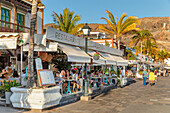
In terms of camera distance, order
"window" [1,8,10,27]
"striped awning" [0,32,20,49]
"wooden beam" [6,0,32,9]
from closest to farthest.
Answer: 1. "striped awning" [0,32,20,49]
2. "window" [1,8,10,27]
3. "wooden beam" [6,0,32,9]

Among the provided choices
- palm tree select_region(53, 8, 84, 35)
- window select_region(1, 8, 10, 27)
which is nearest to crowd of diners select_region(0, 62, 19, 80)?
window select_region(1, 8, 10, 27)

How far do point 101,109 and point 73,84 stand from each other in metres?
4.10

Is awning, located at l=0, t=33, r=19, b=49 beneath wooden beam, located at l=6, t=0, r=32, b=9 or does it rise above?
beneath

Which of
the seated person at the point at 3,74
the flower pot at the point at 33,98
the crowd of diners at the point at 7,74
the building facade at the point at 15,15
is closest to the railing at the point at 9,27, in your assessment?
the building facade at the point at 15,15

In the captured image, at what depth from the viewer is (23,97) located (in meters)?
8.76

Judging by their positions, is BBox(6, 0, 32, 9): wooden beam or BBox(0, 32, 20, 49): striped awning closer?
BBox(0, 32, 20, 49): striped awning

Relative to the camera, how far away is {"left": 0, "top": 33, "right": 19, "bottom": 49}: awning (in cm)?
1035

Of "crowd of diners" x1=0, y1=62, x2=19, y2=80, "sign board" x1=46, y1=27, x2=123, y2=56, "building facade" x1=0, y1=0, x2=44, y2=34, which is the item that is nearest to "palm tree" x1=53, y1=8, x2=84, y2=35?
"building facade" x1=0, y1=0, x2=44, y2=34

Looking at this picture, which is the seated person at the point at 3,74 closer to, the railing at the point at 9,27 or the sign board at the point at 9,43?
the sign board at the point at 9,43

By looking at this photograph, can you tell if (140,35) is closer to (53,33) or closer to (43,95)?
(53,33)

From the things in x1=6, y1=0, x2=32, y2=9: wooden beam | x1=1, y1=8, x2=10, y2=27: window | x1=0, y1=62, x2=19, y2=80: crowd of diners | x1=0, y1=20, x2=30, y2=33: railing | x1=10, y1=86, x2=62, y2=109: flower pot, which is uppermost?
x1=6, y1=0, x2=32, y2=9: wooden beam

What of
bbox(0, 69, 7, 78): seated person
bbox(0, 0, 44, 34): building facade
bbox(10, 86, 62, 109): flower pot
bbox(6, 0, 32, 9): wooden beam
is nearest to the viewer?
bbox(10, 86, 62, 109): flower pot

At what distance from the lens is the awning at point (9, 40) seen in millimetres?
10348

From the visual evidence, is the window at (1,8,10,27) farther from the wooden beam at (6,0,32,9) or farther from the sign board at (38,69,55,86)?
the sign board at (38,69,55,86)
